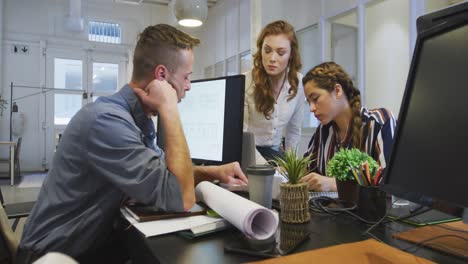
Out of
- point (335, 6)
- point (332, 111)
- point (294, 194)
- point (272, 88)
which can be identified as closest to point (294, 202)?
point (294, 194)

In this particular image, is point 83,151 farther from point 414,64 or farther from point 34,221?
point 414,64

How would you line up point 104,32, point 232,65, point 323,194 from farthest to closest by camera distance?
point 104,32 < point 232,65 < point 323,194

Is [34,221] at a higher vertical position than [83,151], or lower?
lower

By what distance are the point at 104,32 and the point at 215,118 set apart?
784 centimetres

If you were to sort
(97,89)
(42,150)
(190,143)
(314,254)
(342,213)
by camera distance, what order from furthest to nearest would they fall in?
(97,89) < (42,150) < (190,143) < (342,213) < (314,254)

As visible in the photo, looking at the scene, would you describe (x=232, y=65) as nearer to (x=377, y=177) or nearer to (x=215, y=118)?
(x=215, y=118)

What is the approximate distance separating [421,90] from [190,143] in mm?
863

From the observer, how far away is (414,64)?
76 centimetres

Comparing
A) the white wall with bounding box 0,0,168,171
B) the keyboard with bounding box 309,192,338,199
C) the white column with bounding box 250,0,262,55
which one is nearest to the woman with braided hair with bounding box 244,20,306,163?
the keyboard with bounding box 309,192,338,199

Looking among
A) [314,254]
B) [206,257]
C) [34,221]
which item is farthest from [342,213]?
[34,221]

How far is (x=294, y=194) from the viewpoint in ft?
2.76

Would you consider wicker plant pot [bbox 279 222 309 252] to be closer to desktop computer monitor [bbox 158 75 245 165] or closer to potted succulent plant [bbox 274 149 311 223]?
potted succulent plant [bbox 274 149 311 223]

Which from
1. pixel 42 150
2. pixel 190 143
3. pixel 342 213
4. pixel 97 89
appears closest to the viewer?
pixel 342 213

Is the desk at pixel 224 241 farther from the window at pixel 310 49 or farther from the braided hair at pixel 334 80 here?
the window at pixel 310 49
